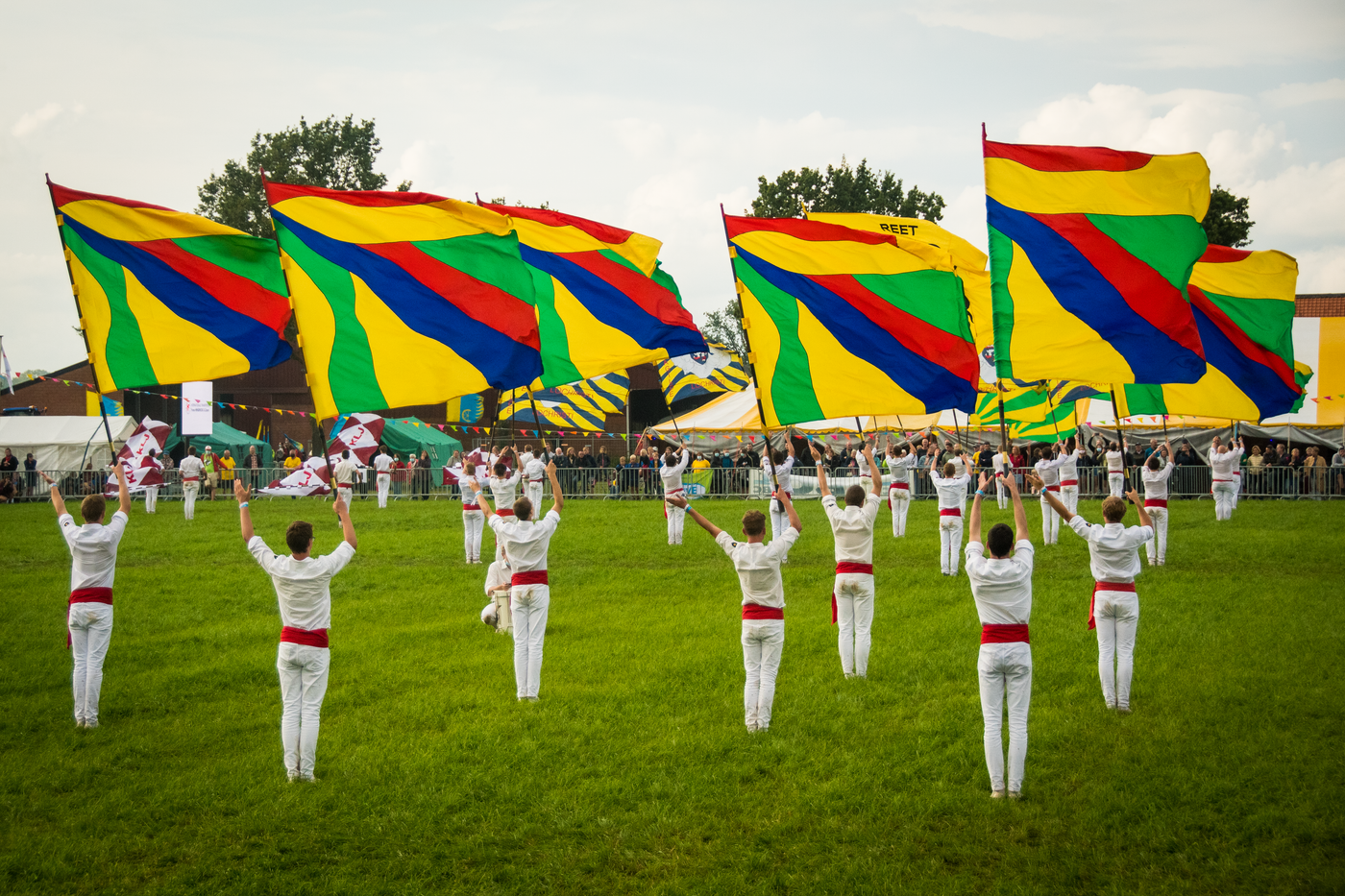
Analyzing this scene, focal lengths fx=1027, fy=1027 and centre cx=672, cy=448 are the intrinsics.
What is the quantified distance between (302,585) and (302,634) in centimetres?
45

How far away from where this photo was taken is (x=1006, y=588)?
887 cm

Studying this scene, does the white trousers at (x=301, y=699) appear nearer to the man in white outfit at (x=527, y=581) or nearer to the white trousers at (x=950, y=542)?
the man in white outfit at (x=527, y=581)

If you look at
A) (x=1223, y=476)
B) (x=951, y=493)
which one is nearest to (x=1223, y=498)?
(x=1223, y=476)

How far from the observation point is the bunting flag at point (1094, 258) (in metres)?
11.4

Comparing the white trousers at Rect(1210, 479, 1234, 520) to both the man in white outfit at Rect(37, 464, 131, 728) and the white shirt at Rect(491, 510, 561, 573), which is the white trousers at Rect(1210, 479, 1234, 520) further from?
the man in white outfit at Rect(37, 464, 131, 728)

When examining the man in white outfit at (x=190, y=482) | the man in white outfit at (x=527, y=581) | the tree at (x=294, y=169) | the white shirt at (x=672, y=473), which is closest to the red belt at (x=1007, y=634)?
the man in white outfit at (x=527, y=581)

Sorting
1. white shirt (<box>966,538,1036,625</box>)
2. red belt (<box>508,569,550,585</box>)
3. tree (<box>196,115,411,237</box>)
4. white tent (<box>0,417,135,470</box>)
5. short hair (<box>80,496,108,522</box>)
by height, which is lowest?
red belt (<box>508,569,550,585</box>)

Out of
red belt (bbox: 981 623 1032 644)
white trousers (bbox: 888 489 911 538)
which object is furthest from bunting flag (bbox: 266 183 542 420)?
white trousers (bbox: 888 489 911 538)

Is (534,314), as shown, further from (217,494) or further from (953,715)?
(217,494)

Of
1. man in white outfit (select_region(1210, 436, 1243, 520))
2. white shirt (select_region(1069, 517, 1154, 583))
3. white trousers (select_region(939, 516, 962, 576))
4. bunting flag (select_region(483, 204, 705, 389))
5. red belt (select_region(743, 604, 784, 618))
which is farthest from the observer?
man in white outfit (select_region(1210, 436, 1243, 520))

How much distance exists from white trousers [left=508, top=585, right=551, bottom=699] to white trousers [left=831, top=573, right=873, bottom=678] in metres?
3.61

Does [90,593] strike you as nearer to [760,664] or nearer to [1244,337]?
[760,664]

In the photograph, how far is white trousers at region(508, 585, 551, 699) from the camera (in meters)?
11.9

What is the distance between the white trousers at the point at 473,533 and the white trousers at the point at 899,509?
9.58m
